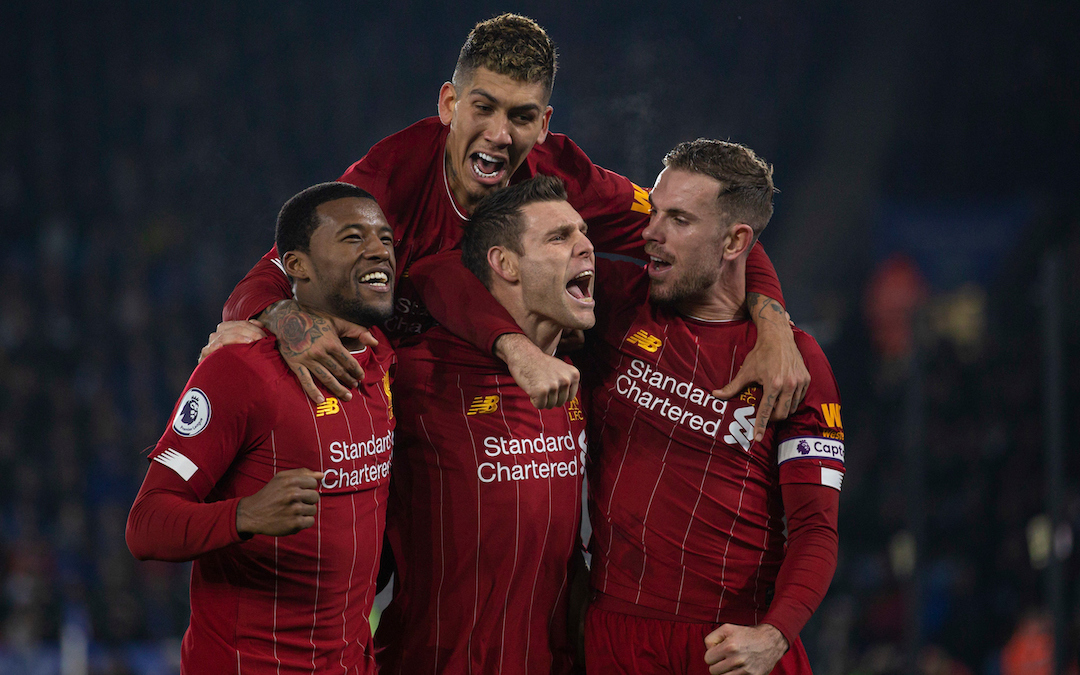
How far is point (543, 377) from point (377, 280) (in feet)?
1.96

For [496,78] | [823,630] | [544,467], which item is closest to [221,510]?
[544,467]

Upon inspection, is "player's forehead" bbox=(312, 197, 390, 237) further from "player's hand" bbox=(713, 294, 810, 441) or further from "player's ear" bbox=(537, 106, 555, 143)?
"player's hand" bbox=(713, 294, 810, 441)

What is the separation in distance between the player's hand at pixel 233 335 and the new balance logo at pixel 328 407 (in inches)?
9.8

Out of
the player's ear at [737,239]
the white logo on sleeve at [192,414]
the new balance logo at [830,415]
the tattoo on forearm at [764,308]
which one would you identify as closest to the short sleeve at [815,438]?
the new balance logo at [830,415]

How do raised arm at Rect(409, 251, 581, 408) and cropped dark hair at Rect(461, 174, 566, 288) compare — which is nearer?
raised arm at Rect(409, 251, 581, 408)

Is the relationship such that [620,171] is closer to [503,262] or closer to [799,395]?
[503,262]

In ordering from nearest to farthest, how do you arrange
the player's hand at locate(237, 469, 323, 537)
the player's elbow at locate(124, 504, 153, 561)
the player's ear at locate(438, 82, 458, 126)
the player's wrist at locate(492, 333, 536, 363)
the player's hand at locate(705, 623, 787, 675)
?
the player's hand at locate(237, 469, 323, 537) < the player's elbow at locate(124, 504, 153, 561) < the player's hand at locate(705, 623, 787, 675) < the player's wrist at locate(492, 333, 536, 363) < the player's ear at locate(438, 82, 458, 126)

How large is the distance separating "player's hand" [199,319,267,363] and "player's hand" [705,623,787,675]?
1.46 meters

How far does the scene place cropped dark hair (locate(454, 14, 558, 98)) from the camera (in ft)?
10.2

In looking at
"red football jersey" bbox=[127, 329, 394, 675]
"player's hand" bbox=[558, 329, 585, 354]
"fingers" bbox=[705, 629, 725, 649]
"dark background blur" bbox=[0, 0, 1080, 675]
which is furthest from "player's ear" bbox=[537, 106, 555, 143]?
"dark background blur" bbox=[0, 0, 1080, 675]

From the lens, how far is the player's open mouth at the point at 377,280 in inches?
113

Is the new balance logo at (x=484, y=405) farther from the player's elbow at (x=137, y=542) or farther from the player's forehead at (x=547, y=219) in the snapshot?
the player's elbow at (x=137, y=542)

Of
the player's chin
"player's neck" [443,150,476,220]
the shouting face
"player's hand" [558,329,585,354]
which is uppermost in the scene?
the shouting face

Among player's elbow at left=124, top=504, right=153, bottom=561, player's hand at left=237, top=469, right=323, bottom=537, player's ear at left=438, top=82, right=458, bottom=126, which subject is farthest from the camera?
player's ear at left=438, top=82, right=458, bottom=126
